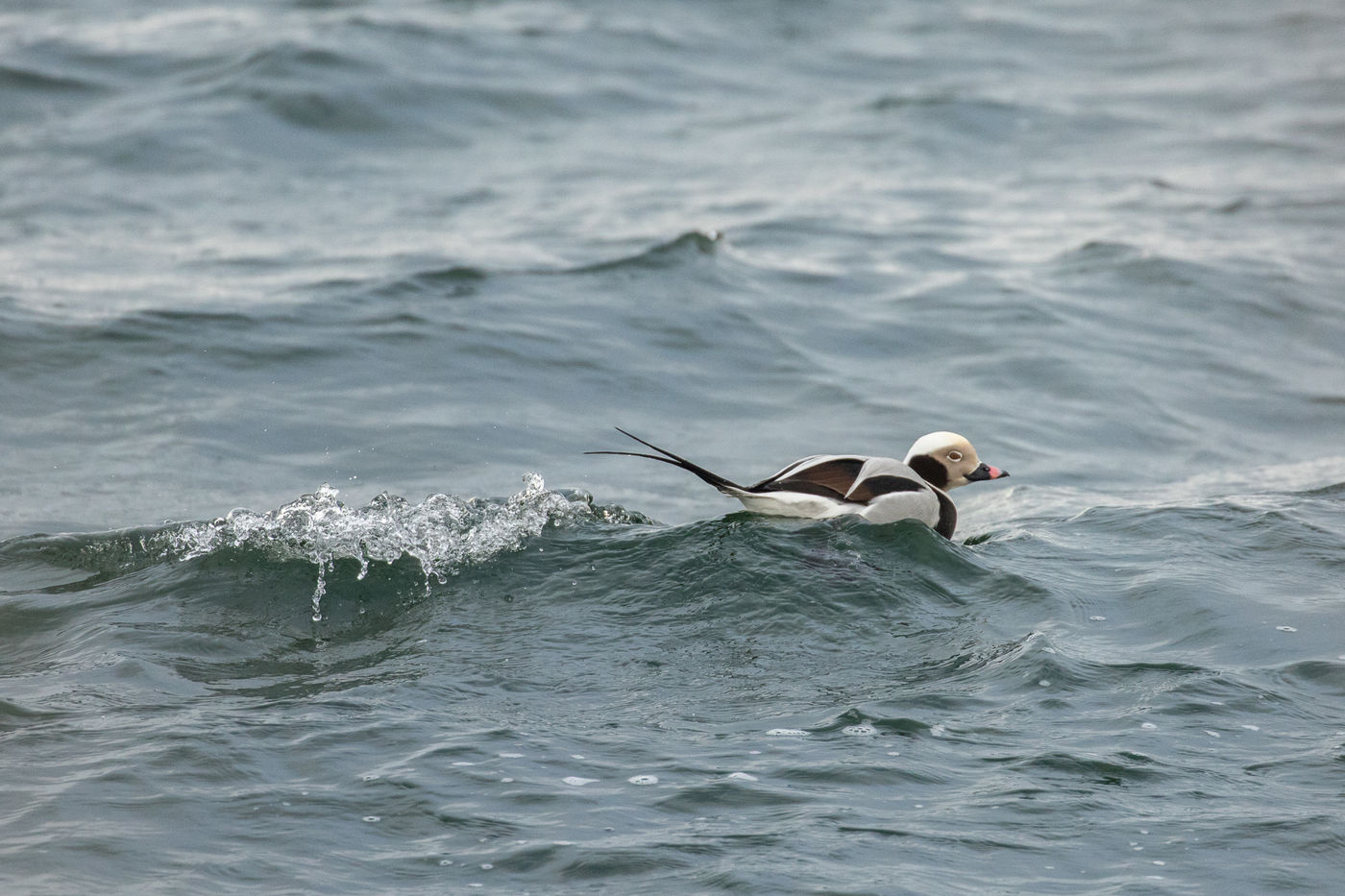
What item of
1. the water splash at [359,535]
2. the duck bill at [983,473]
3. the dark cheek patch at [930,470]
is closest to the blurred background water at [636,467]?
the water splash at [359,535]

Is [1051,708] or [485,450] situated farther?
[485,450]

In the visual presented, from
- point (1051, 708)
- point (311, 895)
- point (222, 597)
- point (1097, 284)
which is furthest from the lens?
point (1097, 284)

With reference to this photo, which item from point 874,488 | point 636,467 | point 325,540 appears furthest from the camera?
point 636,467

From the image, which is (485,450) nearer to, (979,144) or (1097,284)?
(1097,284)

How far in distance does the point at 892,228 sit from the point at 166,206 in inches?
269

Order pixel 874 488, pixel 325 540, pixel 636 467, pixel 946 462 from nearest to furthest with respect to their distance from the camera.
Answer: pixel 325 540, pixel 874 488, pixel 946 462, pixel 636 467

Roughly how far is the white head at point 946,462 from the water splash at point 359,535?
6.83 feet

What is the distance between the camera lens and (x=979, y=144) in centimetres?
1781

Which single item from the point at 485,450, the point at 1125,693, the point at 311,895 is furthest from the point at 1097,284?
the point at 311,895

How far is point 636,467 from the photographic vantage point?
8891 mm

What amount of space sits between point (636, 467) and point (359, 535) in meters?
2.80

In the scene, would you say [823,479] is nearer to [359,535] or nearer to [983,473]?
[983,473]

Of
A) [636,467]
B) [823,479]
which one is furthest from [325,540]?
[636,467]

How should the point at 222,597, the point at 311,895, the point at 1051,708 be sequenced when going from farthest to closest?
the point at 222,597 < the point at 1051,708 < the point at 311,895
